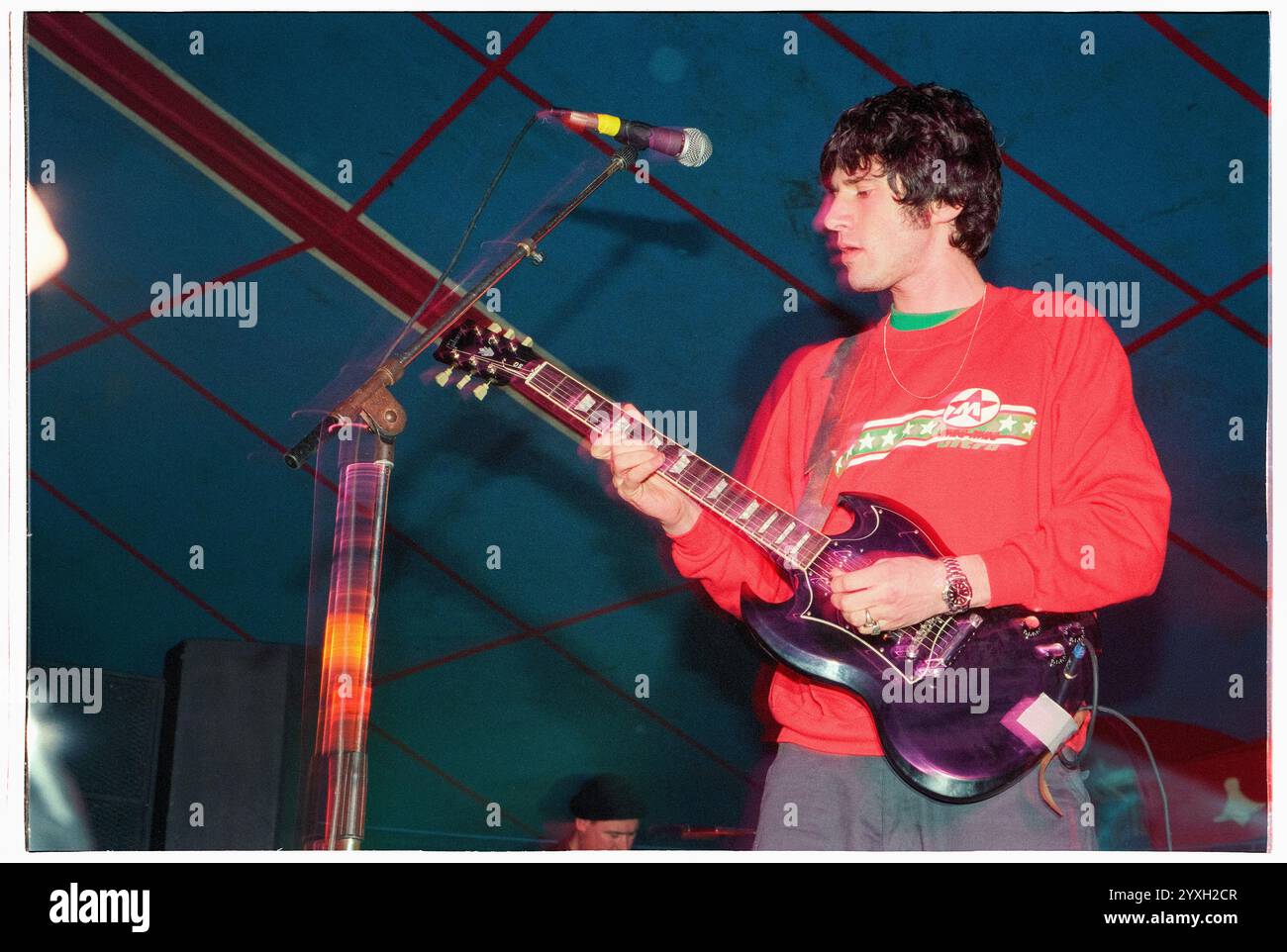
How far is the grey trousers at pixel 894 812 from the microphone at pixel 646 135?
1.14 m

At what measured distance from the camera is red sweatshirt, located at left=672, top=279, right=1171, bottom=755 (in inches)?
104

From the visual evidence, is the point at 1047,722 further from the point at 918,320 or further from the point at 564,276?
the point at 564,276

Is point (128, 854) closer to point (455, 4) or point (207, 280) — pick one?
point (207, 280)

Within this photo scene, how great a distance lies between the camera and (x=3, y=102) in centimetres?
315

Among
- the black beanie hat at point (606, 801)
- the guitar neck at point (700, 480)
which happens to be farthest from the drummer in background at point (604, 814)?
the guitar neck at point (700, 480)

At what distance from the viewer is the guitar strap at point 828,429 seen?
9.19 ft

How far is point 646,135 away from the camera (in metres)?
2.51

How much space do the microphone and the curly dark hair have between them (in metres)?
0.55

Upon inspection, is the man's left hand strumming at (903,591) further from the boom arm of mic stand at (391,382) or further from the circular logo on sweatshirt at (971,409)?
the boom arm of mic stand at (391,382)

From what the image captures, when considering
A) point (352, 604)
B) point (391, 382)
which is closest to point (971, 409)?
point (391, 382)

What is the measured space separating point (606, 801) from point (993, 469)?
120cm

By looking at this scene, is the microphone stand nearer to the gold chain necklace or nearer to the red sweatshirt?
the red sweatshirt

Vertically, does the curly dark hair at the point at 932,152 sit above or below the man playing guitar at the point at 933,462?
above

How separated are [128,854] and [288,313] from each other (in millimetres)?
1263
